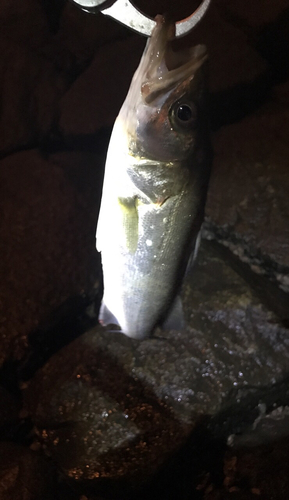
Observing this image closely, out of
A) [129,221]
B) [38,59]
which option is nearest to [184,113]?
[129,221]

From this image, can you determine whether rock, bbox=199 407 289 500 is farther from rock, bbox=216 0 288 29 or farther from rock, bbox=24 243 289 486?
rock, bbox=216 0 288 29

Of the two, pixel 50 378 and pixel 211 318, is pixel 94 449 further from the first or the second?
pixel 211 318

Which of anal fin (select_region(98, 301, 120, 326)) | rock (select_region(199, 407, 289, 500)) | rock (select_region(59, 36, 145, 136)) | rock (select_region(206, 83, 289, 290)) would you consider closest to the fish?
anal fin (select_region(98, 301, 120, 326))

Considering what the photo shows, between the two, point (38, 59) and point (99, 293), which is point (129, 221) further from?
point (38, 59)

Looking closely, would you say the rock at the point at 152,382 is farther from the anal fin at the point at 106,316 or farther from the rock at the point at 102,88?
the rock at the point at 102,88

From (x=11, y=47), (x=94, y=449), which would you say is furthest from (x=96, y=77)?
(x=94, y=449)

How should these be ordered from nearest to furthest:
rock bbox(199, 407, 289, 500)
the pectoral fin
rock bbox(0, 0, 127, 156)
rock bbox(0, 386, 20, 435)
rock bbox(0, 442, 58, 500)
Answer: the pectoral fin, rock bbox(0, 442, 58, 500), rock bbox(199, 407, 289, 500), rock bbox(0, 386, 20, 435), rock bbox(0, 0, 127, 156)
